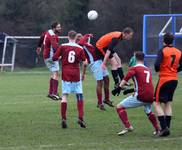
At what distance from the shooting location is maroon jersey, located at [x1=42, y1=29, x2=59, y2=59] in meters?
17.1

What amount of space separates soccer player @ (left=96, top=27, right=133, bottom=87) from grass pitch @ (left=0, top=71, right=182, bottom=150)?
41.8 inches

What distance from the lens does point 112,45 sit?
15250 mm

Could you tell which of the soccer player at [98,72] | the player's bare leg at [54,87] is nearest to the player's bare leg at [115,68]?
the soccer player at [98,72]

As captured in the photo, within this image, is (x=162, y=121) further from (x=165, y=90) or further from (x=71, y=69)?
(x=71, y=69)

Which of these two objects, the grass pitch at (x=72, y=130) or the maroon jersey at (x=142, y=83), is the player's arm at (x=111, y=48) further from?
the maroon jersey at (x=142, y=83)

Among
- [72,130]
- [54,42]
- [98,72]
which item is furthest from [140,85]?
[54,42]

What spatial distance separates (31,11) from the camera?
6238 cm

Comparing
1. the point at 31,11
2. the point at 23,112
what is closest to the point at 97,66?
the point at 23,112

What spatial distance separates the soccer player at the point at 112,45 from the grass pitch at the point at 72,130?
106cm

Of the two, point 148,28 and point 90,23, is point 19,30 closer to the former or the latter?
point 90,23

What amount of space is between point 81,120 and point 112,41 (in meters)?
3.16

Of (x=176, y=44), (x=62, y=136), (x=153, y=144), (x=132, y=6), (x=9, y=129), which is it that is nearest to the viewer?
(x=153, y=144)

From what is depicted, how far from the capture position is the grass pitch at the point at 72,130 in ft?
34.0

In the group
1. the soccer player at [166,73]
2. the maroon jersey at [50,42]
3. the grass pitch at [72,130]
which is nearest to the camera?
the grass pitch at [72,130]
